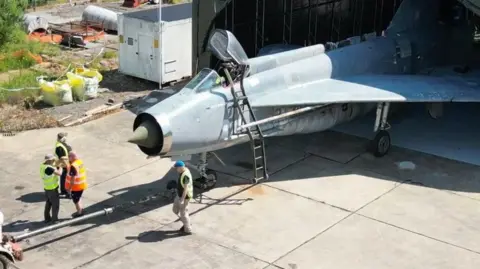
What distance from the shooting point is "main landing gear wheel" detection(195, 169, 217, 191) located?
14047 mm

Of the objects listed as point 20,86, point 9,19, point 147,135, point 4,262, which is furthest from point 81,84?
point 4,262

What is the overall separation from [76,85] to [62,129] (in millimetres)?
2204

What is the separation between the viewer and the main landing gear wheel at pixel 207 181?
46.1ft

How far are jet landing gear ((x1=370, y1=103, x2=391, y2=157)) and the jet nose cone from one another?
566 cm

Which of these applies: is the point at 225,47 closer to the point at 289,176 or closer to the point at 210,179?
the point at 210,179

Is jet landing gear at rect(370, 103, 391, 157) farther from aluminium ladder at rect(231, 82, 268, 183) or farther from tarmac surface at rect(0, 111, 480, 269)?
aluminium ladder at rect(231, 82, 268, 183)

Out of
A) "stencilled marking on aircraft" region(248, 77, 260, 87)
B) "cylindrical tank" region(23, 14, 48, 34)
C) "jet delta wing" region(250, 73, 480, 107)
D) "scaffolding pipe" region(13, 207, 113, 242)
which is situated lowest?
"scaffolding pipe" region(13, 207, 113, 242)

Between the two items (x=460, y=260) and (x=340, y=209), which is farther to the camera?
(x=340, y=209)

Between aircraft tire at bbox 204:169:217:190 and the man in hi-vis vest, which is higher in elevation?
the man in hi-vis vest

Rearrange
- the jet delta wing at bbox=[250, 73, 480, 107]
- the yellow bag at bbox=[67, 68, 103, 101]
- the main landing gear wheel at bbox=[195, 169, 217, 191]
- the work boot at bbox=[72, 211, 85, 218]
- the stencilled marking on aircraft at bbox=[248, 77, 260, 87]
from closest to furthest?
the work boot at bbox=[72, 211, 85, 218]
the main landing gear wheel at bbox=[195, 169, 217, 191]
the stencilled marking on aircraft at bbox=[248, 77, 260, 87]
the jet delta wing at bbox=[250, 73, 480, 107]
the yellow bag at bbox=[67, 68, 103, 101]

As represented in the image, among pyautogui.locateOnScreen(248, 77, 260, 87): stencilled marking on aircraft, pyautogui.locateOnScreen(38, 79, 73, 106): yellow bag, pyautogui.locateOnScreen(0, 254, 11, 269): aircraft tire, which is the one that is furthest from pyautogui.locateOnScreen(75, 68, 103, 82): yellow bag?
pyautogui.locateOnScreen(0, 254, 11, 269): aircraft tire

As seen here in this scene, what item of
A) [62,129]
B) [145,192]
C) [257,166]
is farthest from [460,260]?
[62,129]

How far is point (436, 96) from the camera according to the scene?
1594 centimetres

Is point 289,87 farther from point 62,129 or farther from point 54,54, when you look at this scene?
point 54,54
